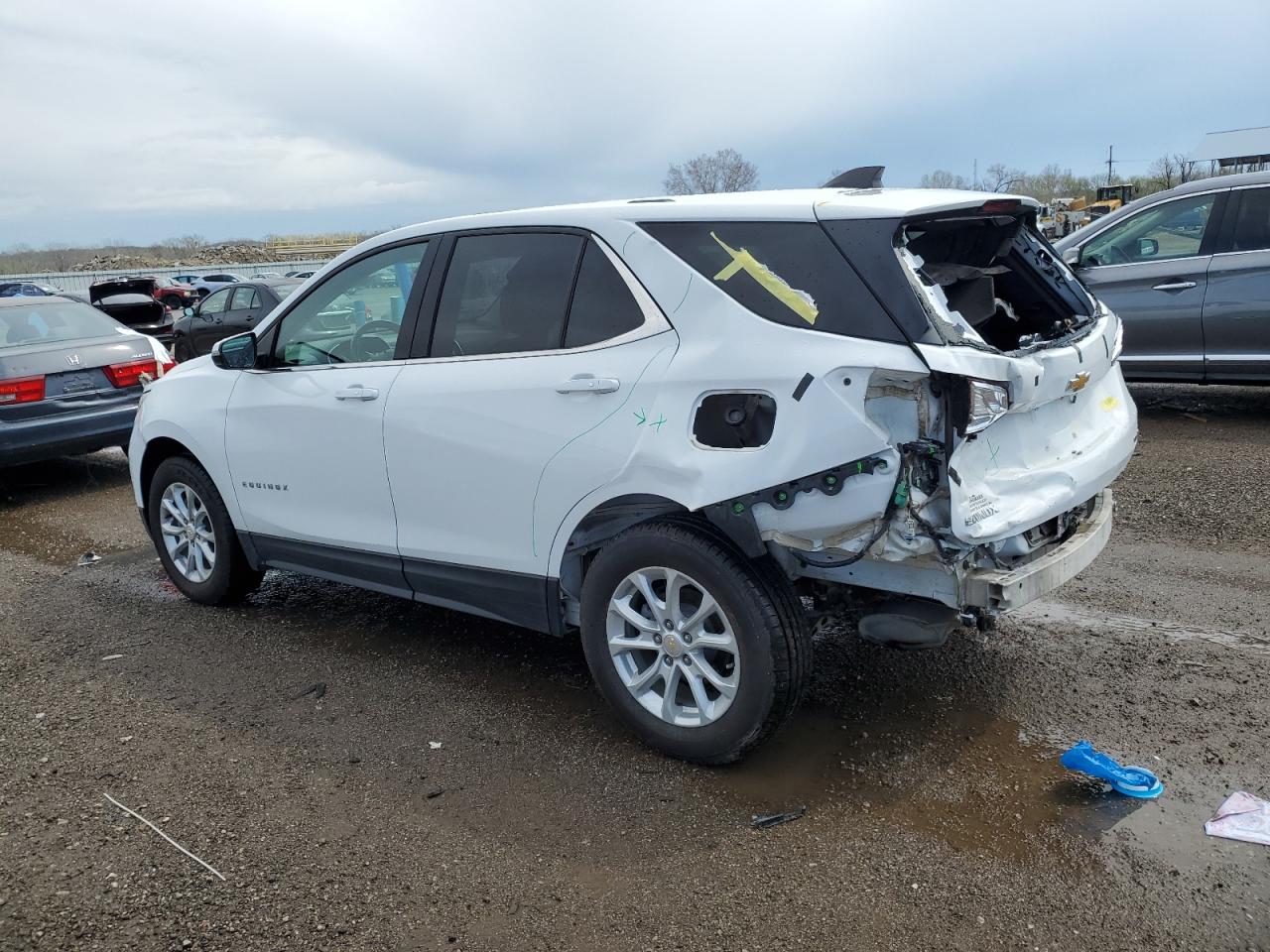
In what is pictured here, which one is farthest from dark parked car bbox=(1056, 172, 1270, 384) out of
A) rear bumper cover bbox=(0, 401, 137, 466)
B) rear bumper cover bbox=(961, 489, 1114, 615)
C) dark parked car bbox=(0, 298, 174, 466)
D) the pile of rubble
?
the pile of rubble

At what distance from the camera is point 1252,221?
769cm

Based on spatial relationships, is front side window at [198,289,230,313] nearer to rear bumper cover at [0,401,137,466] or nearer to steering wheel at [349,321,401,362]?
rear bumper cover at [0,401,137,466]

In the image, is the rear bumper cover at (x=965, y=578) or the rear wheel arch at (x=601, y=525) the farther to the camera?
the rear wheel arch at (x=601, y=525)

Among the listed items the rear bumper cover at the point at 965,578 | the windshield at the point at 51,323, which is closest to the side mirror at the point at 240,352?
the rear bumper cover at the point at 965,578

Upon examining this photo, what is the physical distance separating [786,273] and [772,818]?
5.66 feet

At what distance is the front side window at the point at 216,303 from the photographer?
1642cm

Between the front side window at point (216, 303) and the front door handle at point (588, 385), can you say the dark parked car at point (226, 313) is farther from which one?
the front door handle at point (588, 385)

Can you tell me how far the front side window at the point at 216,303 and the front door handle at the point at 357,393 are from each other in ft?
43.8

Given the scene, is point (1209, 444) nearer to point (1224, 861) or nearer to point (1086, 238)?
point (1086, 238)

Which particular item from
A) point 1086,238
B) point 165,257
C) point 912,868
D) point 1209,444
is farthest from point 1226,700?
point 165,257

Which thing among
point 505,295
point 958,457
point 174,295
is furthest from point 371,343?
point 174,295

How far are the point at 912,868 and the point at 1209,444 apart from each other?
227 inches

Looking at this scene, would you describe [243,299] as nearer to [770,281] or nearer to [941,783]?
[770,281]

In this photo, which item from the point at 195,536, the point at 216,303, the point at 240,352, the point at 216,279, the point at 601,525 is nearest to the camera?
the point at 601,525
